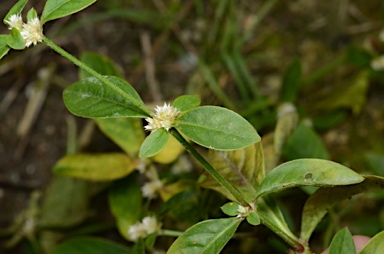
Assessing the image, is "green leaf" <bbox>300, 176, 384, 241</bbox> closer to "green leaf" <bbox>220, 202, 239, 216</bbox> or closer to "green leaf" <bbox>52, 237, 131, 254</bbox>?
"green leaf" <bbox>220, 202, 239, 216</bbox>

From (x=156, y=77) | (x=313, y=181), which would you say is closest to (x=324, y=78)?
(x=156, y=77)

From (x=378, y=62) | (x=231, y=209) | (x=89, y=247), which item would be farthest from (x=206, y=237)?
(x=378, y=62)

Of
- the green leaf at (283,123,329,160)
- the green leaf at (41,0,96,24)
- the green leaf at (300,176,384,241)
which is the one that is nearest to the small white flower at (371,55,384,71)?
the green leaf at (283,123,329,160)

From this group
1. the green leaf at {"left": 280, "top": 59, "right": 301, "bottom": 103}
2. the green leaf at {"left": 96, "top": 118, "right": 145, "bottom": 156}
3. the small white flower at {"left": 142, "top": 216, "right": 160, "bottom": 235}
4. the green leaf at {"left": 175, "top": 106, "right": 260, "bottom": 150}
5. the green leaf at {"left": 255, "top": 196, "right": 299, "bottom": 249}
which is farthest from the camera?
the green leaf at {"left": 280, "top": 59, "right": 301, "bottom": 103}

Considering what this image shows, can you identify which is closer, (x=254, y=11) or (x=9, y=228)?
(x=9, y=228)

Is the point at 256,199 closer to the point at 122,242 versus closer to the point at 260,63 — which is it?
the point at 122,242

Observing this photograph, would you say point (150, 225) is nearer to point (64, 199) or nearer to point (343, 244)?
point (343, 244)
